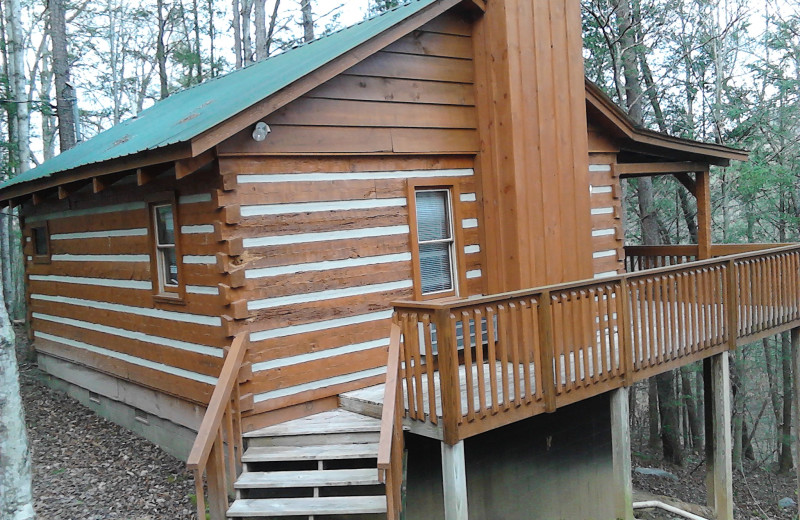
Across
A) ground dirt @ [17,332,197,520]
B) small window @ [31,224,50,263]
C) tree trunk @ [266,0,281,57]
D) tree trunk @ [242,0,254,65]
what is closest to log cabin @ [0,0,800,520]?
ground dirt @ [17,332,197,520]

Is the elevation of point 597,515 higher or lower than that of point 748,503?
higher

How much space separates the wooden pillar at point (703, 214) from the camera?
1139cm

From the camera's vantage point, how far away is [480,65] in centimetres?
858

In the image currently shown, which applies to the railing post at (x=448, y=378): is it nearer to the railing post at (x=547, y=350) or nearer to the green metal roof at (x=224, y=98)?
the railing post at (x=547, y=350)

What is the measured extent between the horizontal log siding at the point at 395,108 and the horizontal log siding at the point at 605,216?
2.63m

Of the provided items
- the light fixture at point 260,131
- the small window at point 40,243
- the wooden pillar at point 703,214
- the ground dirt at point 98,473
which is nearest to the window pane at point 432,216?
the light fixture at point 260,131

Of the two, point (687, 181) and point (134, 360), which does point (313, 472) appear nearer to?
point (134, 360)

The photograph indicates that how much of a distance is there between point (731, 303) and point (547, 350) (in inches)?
149

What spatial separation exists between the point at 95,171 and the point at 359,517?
184 inches

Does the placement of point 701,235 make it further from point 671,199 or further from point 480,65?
point 671,199

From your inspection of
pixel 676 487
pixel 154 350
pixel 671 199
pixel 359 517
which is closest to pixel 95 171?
pixel 154 350

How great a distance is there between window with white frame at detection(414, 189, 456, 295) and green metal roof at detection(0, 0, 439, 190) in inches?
79.3

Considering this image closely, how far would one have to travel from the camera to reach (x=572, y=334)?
7.20 meters

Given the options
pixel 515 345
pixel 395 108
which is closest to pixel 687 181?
pixel 395 108
